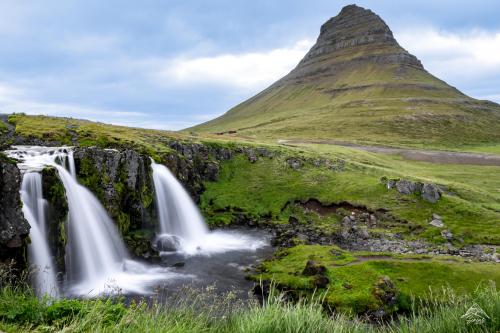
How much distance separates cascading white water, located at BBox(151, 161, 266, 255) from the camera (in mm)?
43406

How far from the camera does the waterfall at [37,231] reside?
26984 millimetres

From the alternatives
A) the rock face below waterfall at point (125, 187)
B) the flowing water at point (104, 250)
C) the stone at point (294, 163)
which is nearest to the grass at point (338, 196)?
the stone at point (294, 163)

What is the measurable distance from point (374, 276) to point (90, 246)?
2522 centimetres

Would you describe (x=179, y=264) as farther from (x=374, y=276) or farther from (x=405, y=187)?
(x=405, y=187)

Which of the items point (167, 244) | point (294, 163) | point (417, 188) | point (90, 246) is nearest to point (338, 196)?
point (417, 188)

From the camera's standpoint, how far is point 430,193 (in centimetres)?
5259

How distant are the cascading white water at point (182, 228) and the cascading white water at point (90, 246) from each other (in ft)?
24.1

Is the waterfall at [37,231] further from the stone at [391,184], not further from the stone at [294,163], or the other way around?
the stone at [391,184]

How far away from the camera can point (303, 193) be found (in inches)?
2383

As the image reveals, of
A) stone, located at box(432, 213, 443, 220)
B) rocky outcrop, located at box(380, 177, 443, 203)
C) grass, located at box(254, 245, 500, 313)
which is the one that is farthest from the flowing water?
rocky outcrop, located at box(380, 177, 443, 203)

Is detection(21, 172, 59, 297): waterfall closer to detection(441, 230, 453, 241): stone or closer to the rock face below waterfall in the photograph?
the rock face below waterfall

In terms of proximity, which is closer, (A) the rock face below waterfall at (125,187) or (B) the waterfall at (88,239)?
(B) the waterfall at (88,239)

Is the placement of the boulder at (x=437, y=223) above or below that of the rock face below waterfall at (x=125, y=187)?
below

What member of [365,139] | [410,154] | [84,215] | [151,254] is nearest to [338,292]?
[151,254]
